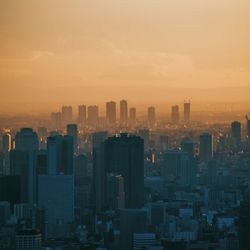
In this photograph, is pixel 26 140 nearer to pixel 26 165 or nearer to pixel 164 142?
pixel 26 165

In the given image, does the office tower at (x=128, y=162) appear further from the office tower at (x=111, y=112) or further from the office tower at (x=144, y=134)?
the office tower at (x=111, y=112)

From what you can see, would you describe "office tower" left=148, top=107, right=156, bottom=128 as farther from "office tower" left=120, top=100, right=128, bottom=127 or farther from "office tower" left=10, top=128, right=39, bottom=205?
"office tower" left=10, top=128, right=39, bottom=205

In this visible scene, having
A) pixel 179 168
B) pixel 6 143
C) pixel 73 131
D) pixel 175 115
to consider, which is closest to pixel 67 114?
pixel 73 131

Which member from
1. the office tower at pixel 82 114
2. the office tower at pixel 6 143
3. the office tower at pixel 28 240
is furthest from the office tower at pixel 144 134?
the office tower at pixel 28 240

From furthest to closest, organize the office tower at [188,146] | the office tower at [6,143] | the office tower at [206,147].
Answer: the office tower at [188,146] < the office tower at [206,147] < the office tower at [6,143]

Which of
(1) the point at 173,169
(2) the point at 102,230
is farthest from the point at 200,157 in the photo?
(2) the point at 102,230

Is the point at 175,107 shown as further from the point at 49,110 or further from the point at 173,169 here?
the point at 173,169
